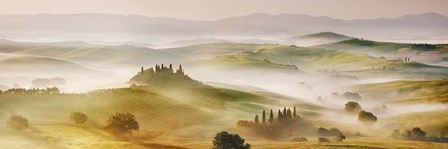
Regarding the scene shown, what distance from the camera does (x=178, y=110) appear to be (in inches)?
7653

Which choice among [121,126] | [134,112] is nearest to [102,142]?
[121,126]

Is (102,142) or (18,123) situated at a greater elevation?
(18,123)

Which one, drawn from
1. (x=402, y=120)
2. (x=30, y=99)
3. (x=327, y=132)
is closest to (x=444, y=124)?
(x=402, y=120)

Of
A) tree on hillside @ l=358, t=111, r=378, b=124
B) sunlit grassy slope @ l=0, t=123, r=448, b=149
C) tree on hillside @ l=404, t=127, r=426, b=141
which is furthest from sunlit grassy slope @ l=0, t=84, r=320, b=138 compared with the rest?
tree on hillside @ l=404, t=127, r=426, b=141

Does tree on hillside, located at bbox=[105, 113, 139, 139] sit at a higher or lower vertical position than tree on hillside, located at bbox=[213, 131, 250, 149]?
higher

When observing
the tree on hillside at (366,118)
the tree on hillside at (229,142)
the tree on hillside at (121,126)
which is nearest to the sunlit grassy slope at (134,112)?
the tree on hillside at (121,126)

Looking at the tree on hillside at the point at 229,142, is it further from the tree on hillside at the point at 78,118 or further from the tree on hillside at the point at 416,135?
→ the tree on hillside at the point at 416,135

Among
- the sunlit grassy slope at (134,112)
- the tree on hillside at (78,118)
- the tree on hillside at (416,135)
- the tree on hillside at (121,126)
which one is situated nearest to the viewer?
the tree on hillside at (121,126)

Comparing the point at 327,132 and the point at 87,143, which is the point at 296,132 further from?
the point at 87,143

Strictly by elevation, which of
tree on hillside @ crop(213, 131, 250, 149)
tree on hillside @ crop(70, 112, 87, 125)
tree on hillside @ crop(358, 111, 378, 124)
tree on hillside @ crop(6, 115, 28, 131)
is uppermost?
tree on hillside @ crop(358, 111, 378, 124)

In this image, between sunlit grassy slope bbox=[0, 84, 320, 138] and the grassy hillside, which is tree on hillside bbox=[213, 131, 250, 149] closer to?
the grassy hillside

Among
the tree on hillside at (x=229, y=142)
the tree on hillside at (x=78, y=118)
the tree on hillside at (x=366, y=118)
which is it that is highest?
the tree on hillside at (x=366, y=118)

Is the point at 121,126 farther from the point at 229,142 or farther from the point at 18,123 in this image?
the point at 229,142

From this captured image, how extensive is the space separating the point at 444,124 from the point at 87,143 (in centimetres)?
11031
